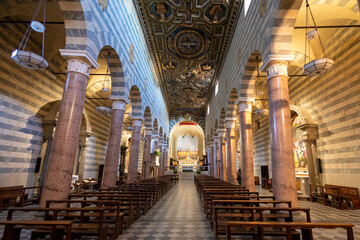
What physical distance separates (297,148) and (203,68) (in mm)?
9301

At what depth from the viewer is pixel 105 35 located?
6820 mm

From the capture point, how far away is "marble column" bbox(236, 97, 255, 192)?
8.45m

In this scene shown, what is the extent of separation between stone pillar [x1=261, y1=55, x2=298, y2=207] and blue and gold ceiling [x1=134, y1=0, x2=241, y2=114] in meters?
6.11

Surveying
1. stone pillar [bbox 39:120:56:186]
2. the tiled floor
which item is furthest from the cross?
the tiled floor

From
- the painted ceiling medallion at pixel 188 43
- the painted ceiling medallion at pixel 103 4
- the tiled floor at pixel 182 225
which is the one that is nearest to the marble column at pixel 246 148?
the tiled floor at pixel 182 225

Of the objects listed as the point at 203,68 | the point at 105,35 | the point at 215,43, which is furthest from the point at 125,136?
the point at 105,35

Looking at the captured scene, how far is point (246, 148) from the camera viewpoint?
343 inches

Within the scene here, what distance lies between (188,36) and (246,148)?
28.4ft

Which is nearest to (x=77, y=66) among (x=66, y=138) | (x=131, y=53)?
(x=66, y=138)

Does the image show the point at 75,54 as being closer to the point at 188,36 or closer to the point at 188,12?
the point at 188,12

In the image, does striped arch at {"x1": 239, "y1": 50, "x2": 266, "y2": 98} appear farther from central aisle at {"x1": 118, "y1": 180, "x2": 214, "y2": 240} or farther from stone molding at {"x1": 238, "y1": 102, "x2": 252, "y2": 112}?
central aisle at {"x1": 118, "y1": 180, "x2": 214, "y2": 240}

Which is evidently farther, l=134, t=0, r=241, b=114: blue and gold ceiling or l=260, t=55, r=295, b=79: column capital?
l=134, t=0, r=241, b=114: blue and gold ceiling

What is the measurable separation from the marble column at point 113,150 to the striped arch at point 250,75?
5.24m

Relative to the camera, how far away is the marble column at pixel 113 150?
783cm
